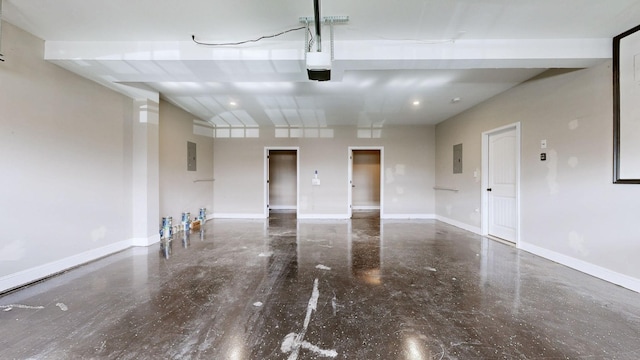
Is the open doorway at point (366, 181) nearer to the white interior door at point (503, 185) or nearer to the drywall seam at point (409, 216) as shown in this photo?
the drywall seam at point (409, 216)

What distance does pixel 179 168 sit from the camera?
5180mm

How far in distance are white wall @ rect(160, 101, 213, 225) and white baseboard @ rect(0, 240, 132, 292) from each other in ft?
3.79

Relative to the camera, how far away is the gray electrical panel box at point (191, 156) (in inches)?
218

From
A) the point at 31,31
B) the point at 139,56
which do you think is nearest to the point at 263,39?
the point at 139,56

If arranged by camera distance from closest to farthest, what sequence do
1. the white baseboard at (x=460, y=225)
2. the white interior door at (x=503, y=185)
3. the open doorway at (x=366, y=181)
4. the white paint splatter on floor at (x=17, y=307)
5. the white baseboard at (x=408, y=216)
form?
the white paint splatter on floor at (x=17, y=307)
the white interior door at (x=503, y=185)
the white baseboard at (x=460, y=225)
the white baseboard at (x=408, y=216)
the open doorway at (x=366, y=181)

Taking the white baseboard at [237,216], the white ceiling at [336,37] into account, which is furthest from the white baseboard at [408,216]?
the white ceiling at [336,37]

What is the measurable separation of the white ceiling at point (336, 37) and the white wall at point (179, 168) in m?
1.19

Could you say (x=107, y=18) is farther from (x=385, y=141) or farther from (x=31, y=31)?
(x=385, y=141)

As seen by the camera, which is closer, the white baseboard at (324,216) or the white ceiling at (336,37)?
the white ceiling at (336,37)

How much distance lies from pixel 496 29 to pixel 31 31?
4798 millimetres

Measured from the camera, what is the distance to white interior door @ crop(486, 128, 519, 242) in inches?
161

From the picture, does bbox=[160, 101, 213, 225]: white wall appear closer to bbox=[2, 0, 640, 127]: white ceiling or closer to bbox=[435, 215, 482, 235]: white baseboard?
bbox=[2, 0, 640, 127]: white ceiling

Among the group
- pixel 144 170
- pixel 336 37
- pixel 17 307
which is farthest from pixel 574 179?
pixel 144 170

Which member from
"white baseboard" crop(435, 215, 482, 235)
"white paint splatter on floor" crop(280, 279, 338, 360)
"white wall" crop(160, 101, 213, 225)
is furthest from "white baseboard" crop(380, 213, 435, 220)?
"white paint splatter on floor" crop(280, 279, 338, 360)
